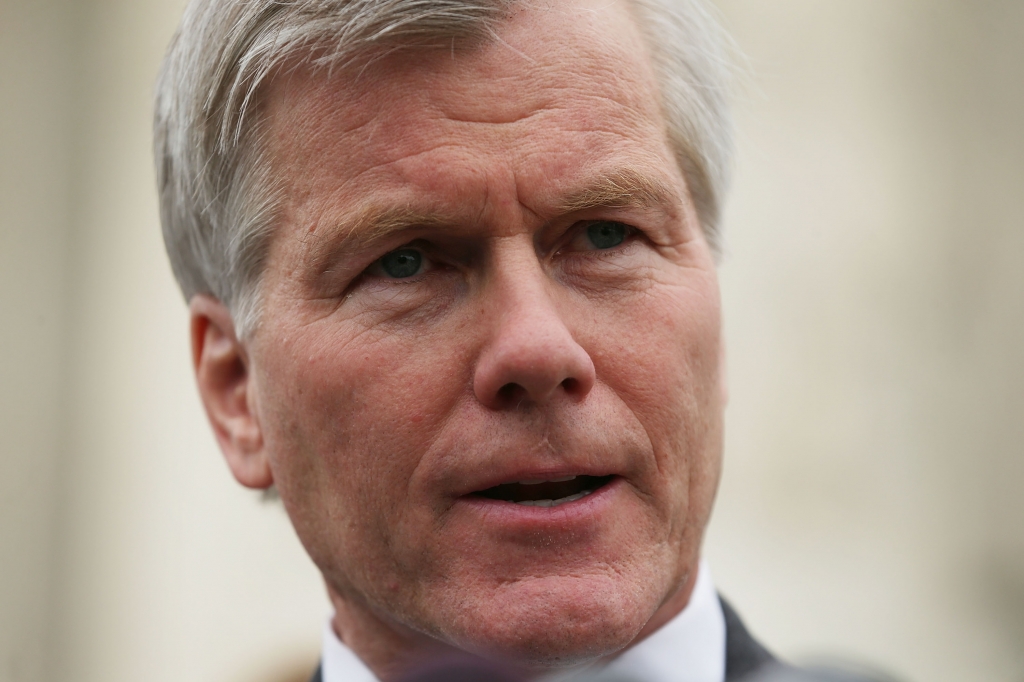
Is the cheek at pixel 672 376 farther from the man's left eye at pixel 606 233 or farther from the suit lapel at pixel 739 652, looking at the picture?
the suit lapel at pixel 739 652

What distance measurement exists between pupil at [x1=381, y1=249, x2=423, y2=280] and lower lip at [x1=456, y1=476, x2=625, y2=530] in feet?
1.41

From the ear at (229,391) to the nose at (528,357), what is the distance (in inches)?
26.7

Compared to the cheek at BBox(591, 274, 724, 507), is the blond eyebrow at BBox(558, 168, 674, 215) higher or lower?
higher

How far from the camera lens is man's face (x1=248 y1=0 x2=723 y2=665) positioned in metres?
1.57

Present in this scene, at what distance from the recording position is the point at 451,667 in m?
1.80

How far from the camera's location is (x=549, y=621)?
153 cm

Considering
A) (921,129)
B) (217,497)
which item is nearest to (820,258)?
(921,129)

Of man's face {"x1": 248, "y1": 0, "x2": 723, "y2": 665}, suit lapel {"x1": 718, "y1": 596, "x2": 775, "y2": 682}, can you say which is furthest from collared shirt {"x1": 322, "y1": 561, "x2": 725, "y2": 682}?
man's face {"x1": 248, "y1": 0, "x2": 723, "y2": 665}

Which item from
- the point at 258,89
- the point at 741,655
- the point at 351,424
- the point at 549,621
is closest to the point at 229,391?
the point at 351,424

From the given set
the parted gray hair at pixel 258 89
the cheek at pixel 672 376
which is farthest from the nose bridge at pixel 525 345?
the parted gray hair at pixel 258 89

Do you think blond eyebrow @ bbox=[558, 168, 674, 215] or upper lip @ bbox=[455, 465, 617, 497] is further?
blond eyebrow @ bbox=[558, 168, 674, 215]

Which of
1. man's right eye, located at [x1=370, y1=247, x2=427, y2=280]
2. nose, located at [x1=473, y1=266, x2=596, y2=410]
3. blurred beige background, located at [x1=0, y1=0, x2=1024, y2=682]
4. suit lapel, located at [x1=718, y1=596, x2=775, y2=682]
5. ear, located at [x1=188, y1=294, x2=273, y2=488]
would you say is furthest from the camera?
blurred beige background, located at [x1=0, y1=0, x2=1024, y2=682]

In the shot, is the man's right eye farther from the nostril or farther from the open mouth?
the open mouth

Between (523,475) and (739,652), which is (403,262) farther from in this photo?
(739,652)
